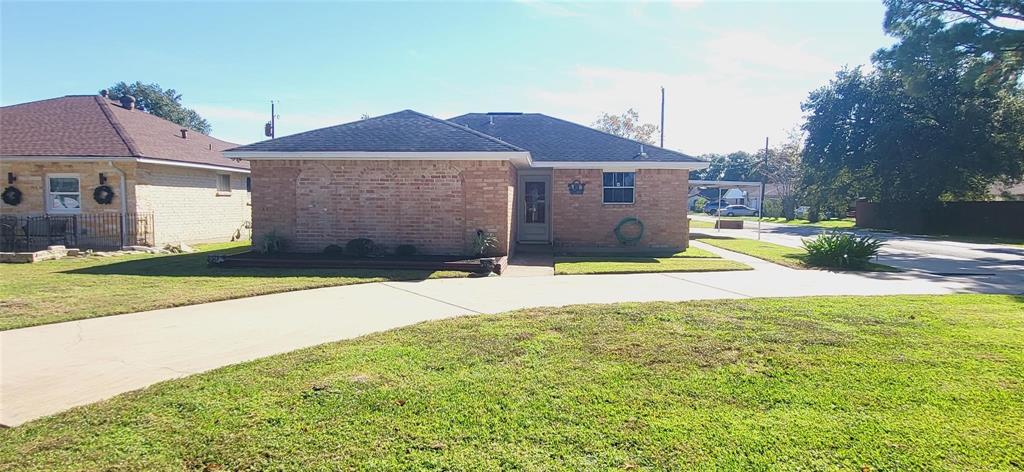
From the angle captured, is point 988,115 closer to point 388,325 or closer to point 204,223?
point 388,325

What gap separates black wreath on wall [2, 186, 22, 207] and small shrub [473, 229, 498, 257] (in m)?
13.4

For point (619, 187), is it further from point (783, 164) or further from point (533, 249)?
point (783, 164)

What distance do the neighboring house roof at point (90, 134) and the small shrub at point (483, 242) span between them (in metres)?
10.2

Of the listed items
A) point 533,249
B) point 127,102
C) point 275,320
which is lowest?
point 275,320

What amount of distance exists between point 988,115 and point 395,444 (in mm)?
35966

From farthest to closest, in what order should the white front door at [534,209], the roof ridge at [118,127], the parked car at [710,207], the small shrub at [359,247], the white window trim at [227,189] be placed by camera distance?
the parked car at [710,207]
the white window trim at [227,189]
the white front door at [534,209]
the roof ridge at [118,127]
the small shrub at [359,247]

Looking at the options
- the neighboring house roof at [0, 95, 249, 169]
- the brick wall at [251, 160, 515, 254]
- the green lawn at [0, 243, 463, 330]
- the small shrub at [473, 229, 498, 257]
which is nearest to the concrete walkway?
the green lawn at [0, 243, 463, 330]

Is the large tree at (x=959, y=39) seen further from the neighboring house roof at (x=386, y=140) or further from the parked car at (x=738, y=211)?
the parked car at (x=738, y=211)

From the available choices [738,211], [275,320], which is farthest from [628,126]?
[275,320]

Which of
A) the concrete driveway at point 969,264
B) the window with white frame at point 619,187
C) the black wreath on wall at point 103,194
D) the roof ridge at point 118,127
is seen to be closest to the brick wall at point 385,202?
the window with white frame at point 619,187

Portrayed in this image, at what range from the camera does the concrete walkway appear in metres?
4.44

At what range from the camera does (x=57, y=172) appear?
15.1 meters

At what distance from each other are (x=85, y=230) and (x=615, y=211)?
1529 cm

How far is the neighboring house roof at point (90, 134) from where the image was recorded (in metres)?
14.9
